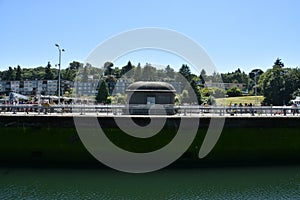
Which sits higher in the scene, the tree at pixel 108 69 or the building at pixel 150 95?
the tree at pixel 108 69

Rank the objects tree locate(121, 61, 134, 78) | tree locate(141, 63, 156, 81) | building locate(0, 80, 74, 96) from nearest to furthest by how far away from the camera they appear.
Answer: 1. tree locate(141, 63, 156, 81)
2. tree locate(121, 61, 134, 78)
3. building locate(0, 80, 74, 96)

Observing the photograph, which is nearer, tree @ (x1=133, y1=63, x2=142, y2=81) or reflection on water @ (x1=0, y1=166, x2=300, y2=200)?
reflection on water @ (x1=0, y1=166, x2=300, y2=200)

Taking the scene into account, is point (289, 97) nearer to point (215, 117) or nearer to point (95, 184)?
point (215, 117)

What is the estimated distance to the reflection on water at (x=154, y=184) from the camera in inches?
768

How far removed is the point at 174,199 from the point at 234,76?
181 m

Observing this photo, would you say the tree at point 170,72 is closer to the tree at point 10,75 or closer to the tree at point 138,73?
the tree at point 138,73

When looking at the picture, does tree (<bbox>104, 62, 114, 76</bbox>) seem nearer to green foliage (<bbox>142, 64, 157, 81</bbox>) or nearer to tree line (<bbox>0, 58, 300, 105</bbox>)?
tree line (<bbox>0, 58, 300, 105</bbox>)

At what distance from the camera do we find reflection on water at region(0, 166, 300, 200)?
1952cm

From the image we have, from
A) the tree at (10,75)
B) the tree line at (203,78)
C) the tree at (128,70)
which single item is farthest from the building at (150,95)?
the tree at (10,75)

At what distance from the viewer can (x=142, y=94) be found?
30.4 meters

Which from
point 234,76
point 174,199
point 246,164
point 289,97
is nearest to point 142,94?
point 246,164

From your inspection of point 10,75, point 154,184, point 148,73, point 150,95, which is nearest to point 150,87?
point 150,95

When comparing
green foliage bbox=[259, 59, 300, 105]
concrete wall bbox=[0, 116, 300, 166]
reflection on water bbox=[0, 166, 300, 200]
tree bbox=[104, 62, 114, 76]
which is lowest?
reflection on water bbox=[0, 166, 300, 200]

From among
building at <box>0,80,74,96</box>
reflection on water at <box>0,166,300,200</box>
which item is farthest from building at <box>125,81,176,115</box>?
building at <box>0,80,74,96</box>
